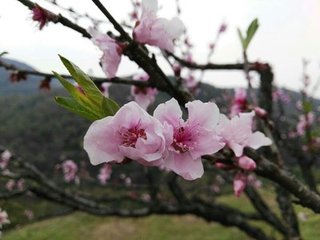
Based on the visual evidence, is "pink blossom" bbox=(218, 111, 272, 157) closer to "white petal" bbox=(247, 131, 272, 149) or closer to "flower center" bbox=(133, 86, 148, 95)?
"white petal" bbox=(247, 131, 272, 149)

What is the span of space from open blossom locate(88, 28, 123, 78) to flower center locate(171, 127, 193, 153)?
0.41 meters

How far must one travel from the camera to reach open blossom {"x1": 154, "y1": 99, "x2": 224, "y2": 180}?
88 cm

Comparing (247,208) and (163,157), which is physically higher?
(163,157)

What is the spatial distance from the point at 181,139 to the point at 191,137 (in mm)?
20

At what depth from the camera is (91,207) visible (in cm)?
352

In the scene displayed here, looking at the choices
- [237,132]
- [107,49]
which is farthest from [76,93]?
[237,132]

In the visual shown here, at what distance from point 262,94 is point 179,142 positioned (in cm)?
197

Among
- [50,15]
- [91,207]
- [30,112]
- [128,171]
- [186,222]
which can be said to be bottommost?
[30,112]

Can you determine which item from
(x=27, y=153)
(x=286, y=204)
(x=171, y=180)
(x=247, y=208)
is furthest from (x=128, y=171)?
(x=286, y=204)

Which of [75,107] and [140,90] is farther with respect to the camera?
[140,90]

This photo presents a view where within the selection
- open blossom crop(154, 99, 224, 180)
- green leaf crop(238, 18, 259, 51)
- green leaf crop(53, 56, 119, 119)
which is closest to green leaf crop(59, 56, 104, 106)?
green leaf crop(53, 56, 119, 119)

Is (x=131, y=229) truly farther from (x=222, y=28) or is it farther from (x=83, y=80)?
(x=83, y=80)

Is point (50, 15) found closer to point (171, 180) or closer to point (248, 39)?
point (248, 39)

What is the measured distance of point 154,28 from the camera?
4.23 feet
